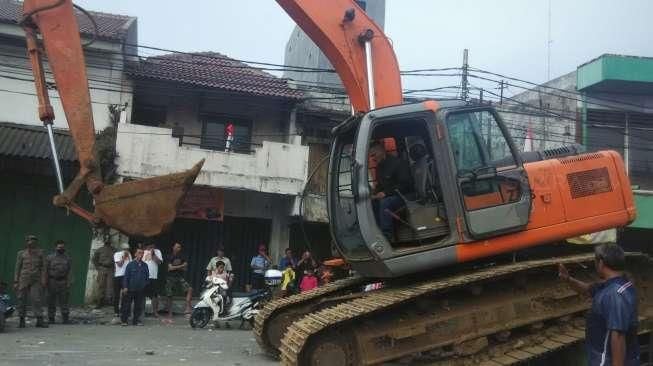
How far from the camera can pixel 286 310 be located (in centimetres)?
737

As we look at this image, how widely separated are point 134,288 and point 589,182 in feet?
27.6

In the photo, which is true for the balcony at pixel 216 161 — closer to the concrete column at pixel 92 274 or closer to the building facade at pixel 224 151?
the building facade at pixel 224 151

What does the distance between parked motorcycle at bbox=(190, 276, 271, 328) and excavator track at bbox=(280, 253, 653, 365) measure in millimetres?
5066

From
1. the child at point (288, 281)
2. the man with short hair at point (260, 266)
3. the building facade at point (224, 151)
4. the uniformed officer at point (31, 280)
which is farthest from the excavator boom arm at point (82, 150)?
the building facade at point (224, 151)

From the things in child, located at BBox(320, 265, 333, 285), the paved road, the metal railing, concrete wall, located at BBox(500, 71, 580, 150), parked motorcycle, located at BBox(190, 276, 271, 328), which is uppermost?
concrete wall, located at BBox(500, 71, 580, 150)

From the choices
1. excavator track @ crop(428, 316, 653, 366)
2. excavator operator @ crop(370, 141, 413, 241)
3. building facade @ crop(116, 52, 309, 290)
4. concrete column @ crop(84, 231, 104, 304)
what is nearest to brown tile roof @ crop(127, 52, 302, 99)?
building facade @ crop(116, 52, 309, 290)

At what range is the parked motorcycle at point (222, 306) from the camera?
Result: 11.0 metres

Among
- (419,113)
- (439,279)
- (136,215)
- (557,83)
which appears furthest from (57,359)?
(557,83)

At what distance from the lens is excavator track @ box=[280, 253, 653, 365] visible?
547cm

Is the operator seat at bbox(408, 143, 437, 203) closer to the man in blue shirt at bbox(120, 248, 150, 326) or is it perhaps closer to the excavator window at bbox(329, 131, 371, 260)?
the excavator window at bbox(329, 131, 371, 260)

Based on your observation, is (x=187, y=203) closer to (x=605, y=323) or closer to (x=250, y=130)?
(x=250, y=130)

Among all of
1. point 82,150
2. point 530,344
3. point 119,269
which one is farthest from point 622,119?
point 82,150

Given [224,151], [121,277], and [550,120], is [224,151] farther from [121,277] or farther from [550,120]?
[550,120]

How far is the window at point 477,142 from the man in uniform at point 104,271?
1006cm
